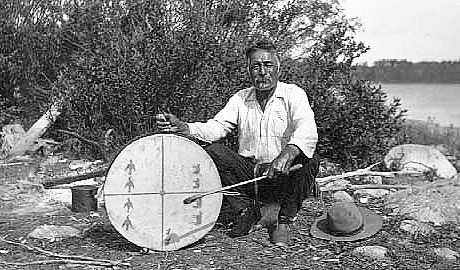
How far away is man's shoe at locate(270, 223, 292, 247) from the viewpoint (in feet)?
16.0

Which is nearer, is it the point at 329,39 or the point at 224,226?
the point at 224,226

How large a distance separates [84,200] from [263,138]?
188cm

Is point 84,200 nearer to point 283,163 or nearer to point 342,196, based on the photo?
point 283,163

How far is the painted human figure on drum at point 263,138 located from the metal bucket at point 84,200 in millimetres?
1434

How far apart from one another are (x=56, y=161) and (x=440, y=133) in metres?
6.57

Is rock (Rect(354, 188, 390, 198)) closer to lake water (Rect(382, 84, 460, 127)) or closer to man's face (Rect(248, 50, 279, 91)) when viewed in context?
man's face (Rect(248, 50, 279, 91))

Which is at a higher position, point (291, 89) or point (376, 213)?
point (291, 89)

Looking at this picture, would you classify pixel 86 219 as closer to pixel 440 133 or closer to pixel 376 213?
pixel 376 213

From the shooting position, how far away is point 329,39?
9.22 m

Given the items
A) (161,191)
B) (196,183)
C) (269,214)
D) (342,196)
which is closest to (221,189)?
(196,183)

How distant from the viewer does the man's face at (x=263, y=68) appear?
4.97 meters

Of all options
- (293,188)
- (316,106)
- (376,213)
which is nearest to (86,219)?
(293,188)

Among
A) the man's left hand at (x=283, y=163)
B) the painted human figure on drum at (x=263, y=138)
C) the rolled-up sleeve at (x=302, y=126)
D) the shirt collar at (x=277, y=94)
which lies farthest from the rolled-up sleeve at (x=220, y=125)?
the man's left hand at (x=283, y=163)

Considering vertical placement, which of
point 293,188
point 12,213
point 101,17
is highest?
point 101,17
